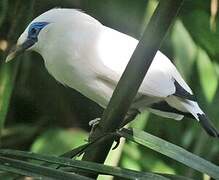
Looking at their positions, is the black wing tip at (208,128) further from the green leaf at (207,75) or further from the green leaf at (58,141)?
the green leaf at (58,141)

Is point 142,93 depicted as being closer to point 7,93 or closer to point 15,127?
point 7,93

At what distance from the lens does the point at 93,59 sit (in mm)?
1311

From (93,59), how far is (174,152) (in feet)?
1.20

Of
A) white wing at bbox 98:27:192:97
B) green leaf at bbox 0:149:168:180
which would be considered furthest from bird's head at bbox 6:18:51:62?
green leaf at bbox 0:149:168:180

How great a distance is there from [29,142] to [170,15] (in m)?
1.76

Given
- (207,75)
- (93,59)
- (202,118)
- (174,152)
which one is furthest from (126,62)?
(207,75)

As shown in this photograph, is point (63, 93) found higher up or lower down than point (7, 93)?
lower down

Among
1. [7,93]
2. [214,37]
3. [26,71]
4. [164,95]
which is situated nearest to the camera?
[164,95]

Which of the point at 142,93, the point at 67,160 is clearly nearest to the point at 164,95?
the point at 142,93

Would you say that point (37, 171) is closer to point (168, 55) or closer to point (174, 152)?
point (174, 152)

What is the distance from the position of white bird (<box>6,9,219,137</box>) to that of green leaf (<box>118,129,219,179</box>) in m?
0.22

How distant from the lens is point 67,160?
3.05 ft

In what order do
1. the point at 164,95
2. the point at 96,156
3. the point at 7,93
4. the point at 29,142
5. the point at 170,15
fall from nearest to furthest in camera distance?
the point at 170,15, the point at 96,156, the point at 164,95, the point at 7,93, the point at 29,142

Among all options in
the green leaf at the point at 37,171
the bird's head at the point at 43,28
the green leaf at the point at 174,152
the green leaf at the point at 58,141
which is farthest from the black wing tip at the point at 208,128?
the green leaf at the point at 58,141
